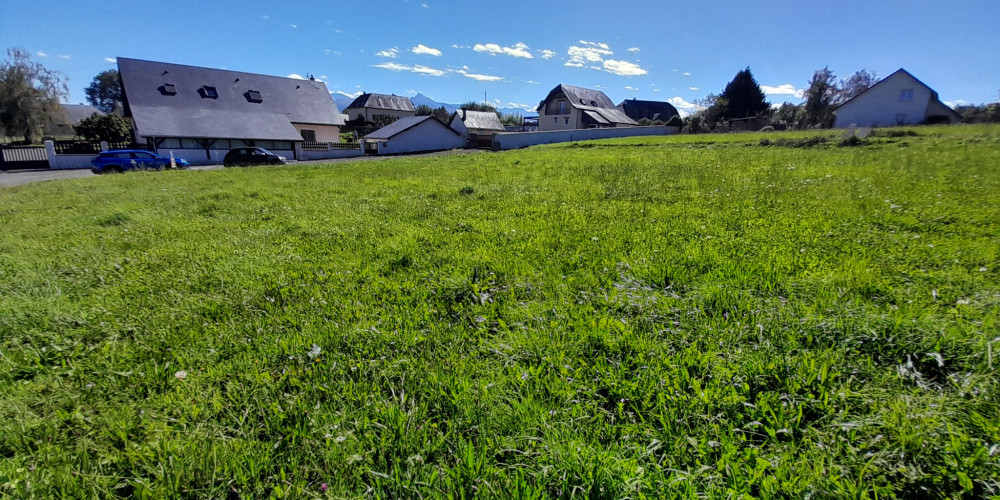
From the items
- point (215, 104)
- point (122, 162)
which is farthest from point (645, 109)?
point (122, 162)

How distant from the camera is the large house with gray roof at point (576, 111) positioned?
6475 centimetres

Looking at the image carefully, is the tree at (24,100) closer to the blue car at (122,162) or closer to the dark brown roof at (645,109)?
the blue car at (122,162)

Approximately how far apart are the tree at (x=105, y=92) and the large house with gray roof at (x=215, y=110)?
62.2m

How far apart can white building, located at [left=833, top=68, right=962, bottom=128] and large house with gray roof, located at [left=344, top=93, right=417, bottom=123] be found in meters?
73.6

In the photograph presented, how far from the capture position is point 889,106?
44531mm

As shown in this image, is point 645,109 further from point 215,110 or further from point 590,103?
point 215,110

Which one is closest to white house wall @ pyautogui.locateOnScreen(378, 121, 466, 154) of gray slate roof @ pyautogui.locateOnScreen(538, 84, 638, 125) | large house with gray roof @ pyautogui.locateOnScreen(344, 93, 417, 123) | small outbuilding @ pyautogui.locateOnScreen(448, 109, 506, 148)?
small outbuilding @ pyautogui.locateOnScreen(448, 109, 506, 148)

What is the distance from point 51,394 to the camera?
7.82 ft

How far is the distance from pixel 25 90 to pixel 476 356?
2856 inches

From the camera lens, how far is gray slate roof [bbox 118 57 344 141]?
39.1 metres

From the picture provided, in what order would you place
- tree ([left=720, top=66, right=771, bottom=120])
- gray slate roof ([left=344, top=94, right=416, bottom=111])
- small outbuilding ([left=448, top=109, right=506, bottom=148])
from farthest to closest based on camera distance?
1. gray slate roof ([left=344, top=94, right=416, bottom=111])
2. tree ([left=720, top=66, right=771, bottom=120])
3. small outbuilding ([left=448, top=109, right=506, bottom=148])

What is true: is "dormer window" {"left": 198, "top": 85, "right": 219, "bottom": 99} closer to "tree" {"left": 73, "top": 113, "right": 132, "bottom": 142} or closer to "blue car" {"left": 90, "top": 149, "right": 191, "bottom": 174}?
"tree" {"left": 73, "top": 113, "right": 132, "bottom": 142}

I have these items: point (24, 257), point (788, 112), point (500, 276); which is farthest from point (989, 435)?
point (788, 112)

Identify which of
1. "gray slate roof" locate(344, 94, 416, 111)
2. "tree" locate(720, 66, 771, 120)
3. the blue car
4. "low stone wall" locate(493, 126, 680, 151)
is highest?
"gray slate roof" locate(344, 94, 416, 111)
